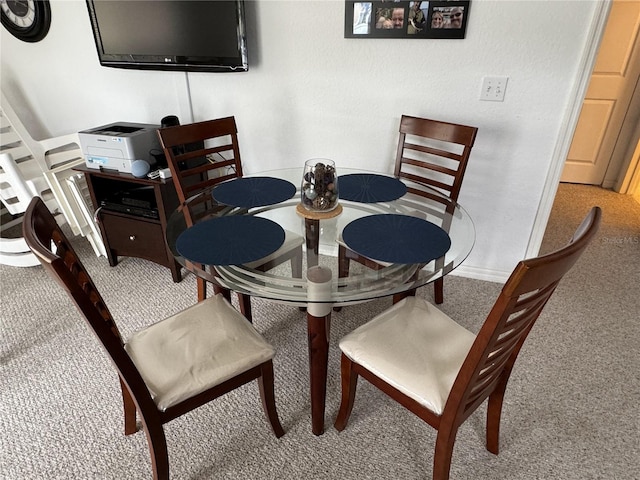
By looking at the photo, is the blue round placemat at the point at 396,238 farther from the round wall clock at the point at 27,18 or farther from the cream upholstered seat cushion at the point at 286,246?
the round wall clock at the point at 27,18

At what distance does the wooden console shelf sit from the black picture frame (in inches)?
51.8

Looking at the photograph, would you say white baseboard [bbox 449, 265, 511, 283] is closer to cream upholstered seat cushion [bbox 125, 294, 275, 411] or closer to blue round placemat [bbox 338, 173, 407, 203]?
blue round placemat [bbox 338, 173, 407, 203]

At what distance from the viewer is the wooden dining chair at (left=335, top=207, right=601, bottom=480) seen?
2.74 ft

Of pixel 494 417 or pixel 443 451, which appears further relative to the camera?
pixel 494 417

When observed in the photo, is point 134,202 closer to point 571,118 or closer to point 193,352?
point 193,352

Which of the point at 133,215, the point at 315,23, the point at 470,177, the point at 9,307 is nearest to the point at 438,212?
the point at 470,177

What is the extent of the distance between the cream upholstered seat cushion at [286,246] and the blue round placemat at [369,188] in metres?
0.34

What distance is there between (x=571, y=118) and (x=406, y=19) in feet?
3.09

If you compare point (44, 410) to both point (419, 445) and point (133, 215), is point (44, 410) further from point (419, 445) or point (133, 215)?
point (419, 445)

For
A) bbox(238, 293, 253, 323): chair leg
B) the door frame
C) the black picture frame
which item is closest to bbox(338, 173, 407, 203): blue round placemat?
bbox(238, 293, 253, 323): chair leg

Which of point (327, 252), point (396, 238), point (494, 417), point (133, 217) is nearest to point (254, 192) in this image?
point (327, 252)

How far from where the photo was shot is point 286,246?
1.37 m

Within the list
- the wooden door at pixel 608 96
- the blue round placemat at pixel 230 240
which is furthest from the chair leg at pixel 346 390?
the wooden door at pixel 608 96

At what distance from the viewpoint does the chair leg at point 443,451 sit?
1.11 m
